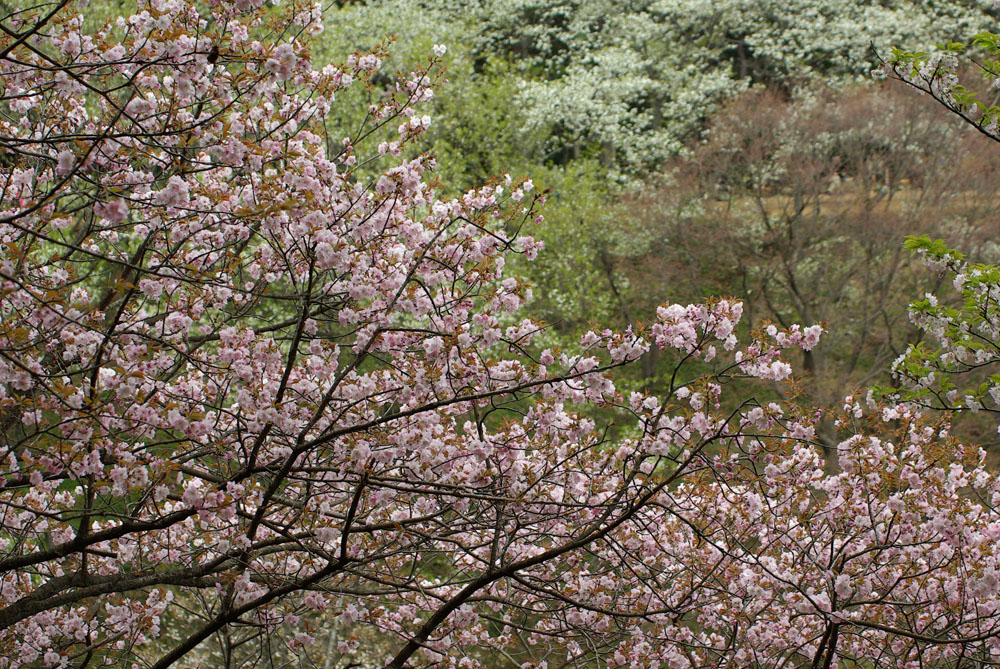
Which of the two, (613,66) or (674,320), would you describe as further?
(613,66)

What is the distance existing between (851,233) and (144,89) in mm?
15516

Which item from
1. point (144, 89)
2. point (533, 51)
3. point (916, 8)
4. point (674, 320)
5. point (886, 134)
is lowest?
point (674, 320)

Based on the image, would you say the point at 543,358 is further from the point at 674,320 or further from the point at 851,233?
the point at 851,233

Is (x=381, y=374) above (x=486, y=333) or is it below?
above

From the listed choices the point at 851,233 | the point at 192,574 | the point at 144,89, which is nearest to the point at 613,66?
the point at 851,233

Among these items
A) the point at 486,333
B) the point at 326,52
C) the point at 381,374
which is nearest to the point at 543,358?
the point at 486,333

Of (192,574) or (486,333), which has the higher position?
(486,333)

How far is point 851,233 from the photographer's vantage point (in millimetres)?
18656

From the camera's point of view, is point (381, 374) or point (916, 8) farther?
point (916, 8)

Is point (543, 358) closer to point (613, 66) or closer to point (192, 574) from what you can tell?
point (192, 574)

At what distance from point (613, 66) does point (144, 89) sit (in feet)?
70.5

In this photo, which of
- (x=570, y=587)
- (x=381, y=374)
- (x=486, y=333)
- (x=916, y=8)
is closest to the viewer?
(x=486, y=333)

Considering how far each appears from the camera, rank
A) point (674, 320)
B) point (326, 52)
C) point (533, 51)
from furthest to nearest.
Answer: point (533, 51)
point (326, 52)
point (674, 320)

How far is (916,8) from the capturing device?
25.4 m
